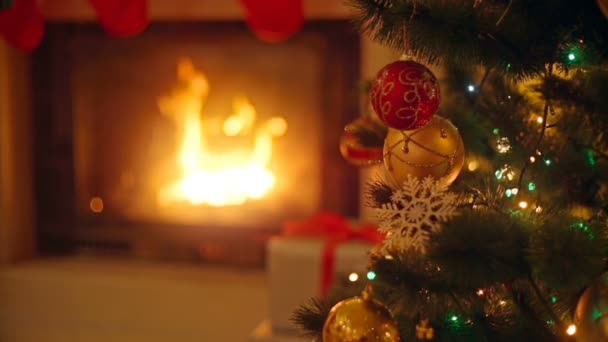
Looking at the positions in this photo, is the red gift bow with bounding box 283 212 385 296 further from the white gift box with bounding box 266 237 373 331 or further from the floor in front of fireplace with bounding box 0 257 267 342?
the floor in front of fireplace with bounding box 0 257 267 342

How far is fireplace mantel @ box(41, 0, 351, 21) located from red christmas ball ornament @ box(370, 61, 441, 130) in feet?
4.12

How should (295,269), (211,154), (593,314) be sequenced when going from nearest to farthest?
(593,314), (295,269), (211,154)

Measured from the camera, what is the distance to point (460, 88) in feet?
3.33

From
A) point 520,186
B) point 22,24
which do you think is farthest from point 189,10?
point 520,186

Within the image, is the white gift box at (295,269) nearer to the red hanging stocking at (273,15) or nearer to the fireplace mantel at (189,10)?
the red hanging stocking at (273,15)

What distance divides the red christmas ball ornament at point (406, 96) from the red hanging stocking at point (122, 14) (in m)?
1.13

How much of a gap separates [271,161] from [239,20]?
434mm

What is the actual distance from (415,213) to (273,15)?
1.10 metres

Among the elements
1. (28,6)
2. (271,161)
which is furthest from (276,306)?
(28,6)

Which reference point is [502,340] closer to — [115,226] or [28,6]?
[28,6]

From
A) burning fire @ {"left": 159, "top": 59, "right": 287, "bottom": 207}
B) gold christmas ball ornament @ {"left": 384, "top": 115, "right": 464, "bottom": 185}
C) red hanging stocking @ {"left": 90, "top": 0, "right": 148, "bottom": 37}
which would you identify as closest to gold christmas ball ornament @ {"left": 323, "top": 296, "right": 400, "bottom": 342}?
gold christmas ball ornament @ {"left": 384, "top": 115, "right": 464, "bottom": 185}

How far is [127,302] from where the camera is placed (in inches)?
80.9

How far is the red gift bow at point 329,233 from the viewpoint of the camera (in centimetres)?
153

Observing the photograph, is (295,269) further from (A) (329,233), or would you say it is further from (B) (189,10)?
(B) (189,10)
